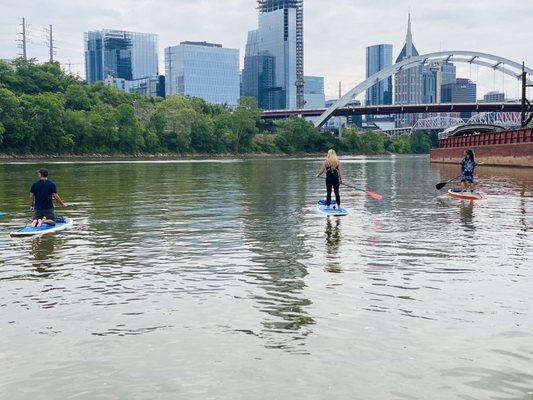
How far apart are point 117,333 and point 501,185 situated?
32.5 m

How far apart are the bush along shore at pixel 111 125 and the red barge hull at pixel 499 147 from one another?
76.3 m

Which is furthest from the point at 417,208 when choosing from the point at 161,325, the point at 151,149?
the point at 151,149

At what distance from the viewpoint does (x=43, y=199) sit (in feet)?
59.1

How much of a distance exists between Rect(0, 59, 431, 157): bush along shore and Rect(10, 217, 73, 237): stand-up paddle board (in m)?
99.5

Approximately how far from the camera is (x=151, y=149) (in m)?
145

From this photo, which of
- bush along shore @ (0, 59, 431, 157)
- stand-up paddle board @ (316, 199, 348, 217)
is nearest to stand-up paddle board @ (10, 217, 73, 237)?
stand-up paddle board @ (316, 199, 348, 217)

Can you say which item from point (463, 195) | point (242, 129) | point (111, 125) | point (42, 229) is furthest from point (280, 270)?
point (242, 129)

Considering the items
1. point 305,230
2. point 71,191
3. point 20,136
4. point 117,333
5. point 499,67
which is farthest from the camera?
point 499,67

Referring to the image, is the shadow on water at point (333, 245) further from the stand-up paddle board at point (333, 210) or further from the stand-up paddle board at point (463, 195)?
the stand-up paddle board at point (463, 195)

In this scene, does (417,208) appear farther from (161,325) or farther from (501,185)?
(161,325)

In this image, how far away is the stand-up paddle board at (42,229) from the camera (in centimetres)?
1695

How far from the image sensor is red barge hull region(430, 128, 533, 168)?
58344 millimetres

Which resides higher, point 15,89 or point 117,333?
point 15,89

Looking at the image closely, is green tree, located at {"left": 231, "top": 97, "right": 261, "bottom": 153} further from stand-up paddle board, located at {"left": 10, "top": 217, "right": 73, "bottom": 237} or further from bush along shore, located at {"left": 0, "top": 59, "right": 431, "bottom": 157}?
stand-up paddle board, located at {"left": 10, "top": 217, "right": 73, "bottom": 237}
